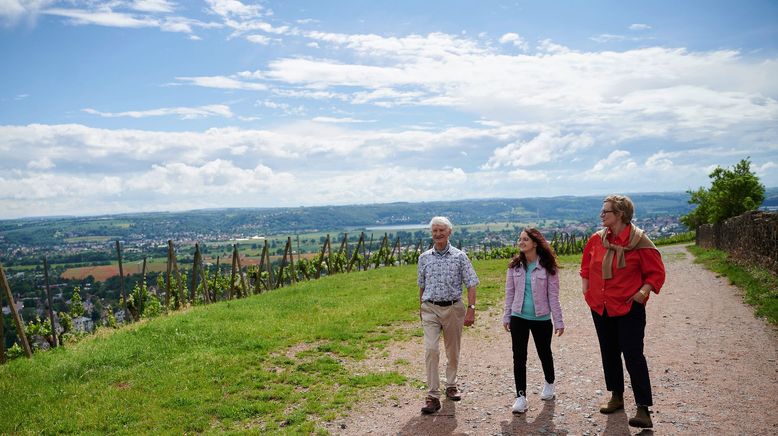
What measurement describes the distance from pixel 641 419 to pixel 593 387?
1704 millimetres

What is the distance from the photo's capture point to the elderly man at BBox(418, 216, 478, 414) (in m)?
6.61

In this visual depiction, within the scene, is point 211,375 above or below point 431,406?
below

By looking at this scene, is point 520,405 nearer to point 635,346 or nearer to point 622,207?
point 635,346

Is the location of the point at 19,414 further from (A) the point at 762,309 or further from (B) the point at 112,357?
(A) the point at 762,309

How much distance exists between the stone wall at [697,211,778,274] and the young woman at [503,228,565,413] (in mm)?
12415

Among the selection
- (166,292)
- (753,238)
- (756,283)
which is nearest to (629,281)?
(756,283)

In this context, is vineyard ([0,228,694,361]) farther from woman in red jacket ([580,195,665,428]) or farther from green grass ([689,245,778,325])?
woman in red jacket ([580,195,665,428])

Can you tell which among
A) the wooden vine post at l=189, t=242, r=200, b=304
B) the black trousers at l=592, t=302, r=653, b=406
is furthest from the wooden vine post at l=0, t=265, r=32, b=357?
the black trousers at l=592, t=302, r=653, b=406

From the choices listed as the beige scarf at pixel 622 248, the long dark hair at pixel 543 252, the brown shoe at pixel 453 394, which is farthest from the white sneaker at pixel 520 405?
the beige scarf at pixel 622 248

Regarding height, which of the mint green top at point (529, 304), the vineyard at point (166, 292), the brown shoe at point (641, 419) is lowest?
the vineyard at point (166, 292)

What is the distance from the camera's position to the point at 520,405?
21.0 ft

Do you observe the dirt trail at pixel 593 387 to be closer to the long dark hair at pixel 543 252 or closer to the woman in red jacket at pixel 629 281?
the woman in red jacket at pixel 629 281

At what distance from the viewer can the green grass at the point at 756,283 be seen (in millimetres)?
11857

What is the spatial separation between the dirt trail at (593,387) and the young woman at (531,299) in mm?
678
